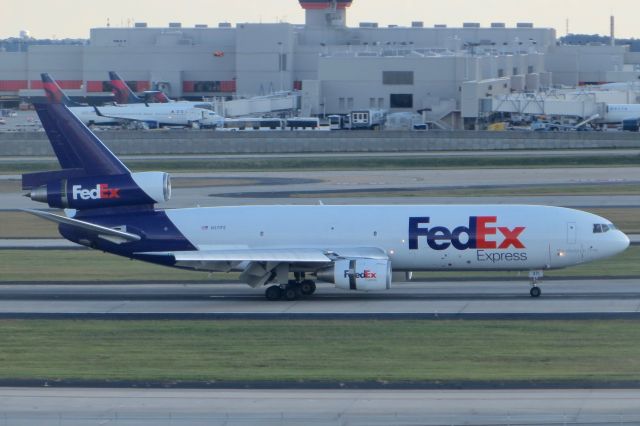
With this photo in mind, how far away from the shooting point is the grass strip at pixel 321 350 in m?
30.9

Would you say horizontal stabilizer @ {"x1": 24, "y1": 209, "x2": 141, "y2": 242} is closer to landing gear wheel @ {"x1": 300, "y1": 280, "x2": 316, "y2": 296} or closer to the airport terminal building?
landing gear wheel @ {"x1": 300, "y1": 280, "x2": 316, "y2": 296}

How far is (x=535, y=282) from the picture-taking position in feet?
145

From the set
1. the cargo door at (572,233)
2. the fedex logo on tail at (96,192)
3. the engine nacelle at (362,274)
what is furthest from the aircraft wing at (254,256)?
the cargo door at (572,233)

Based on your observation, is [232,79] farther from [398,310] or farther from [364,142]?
[398,310]

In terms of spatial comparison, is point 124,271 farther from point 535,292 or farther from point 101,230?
point 535,292

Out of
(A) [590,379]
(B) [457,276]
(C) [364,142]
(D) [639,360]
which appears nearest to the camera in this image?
(A) [590,379]

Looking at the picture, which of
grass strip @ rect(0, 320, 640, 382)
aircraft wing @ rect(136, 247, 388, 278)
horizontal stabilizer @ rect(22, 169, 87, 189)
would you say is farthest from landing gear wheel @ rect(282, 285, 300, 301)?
horizontal stabilizer @ rect(22, 169, 87, 189)

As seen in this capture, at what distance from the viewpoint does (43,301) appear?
4412 centimetres

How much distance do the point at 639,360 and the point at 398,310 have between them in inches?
428

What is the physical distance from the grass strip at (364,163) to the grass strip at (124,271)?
39.4 m

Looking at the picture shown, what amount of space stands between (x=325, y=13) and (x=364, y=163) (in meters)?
94.5

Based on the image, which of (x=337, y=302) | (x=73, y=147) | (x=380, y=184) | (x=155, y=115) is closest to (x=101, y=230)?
(x=73, y=147)

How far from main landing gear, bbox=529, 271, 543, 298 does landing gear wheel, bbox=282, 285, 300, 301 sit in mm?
8934

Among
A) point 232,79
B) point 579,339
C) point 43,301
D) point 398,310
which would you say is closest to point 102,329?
point 43,301
